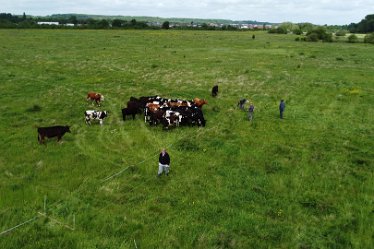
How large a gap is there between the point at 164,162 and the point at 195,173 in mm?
1427

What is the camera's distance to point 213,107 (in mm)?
25047

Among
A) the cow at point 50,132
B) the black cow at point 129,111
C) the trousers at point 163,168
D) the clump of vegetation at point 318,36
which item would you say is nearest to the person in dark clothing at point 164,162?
the trousers at point 163,168

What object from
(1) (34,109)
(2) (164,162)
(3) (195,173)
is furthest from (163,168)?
(1) (34,109)

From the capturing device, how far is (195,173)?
1491 centimetres

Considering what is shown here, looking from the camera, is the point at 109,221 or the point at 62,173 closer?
the point at 109,221

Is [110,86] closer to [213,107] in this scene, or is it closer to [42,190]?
[213,107]

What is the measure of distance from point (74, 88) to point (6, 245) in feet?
70.7

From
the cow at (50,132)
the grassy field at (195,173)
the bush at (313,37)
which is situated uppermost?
the bush at (313,37)

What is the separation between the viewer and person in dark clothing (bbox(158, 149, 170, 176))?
14258 millimetres

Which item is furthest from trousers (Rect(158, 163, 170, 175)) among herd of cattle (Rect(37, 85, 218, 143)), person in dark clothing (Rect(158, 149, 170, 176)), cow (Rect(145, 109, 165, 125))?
cow (Rect(145, 109, 165, 125))

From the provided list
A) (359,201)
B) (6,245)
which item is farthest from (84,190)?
(359,201)

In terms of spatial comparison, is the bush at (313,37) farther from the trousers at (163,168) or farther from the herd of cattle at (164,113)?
the trousers at (163,168)

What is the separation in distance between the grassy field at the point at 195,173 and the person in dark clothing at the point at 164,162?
18.8 inches

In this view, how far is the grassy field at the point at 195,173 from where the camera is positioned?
11.1 meters
